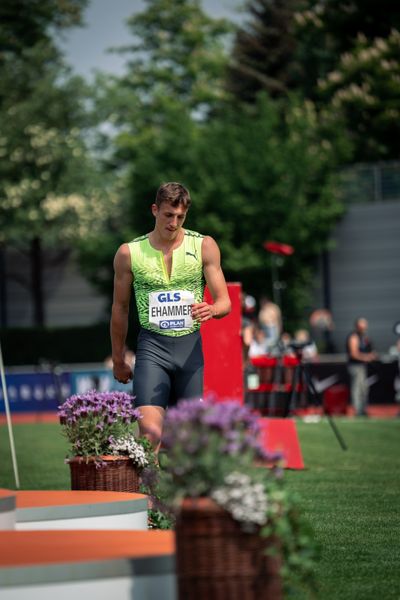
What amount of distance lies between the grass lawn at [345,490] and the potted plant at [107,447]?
1188 millimetres

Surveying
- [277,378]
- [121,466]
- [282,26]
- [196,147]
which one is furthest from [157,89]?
[121,466]

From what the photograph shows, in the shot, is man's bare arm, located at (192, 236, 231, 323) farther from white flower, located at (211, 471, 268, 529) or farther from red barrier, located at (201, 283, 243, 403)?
red barrier, located at (201, 283, 243, 403)

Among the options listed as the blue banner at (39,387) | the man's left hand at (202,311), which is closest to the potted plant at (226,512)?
the man's left hand at (202,311)

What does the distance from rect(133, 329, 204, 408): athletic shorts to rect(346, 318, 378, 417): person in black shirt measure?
17.6 m

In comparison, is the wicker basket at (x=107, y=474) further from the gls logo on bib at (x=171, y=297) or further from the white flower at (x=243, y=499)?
the white flower at (x=243, y=499)

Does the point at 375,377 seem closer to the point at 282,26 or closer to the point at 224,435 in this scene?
the point at 224,435

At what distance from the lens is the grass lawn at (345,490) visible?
6316mm

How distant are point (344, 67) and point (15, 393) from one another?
17.8m

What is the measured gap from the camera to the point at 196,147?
1676 inches

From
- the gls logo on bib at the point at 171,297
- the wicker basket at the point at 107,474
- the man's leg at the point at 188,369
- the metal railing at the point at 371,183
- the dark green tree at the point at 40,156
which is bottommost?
the wicker basket at the point at 107,474

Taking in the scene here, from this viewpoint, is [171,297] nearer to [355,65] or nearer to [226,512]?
[226,512]

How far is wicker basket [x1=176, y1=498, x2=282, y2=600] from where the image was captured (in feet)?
13.9

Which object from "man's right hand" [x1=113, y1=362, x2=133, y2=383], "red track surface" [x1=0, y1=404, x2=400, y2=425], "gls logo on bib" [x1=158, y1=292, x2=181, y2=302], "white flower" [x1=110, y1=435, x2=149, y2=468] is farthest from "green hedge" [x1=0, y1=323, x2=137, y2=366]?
"gls logo on bib" [x1=158, y1=292, x2=181, y2=302]

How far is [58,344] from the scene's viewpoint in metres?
45.6
